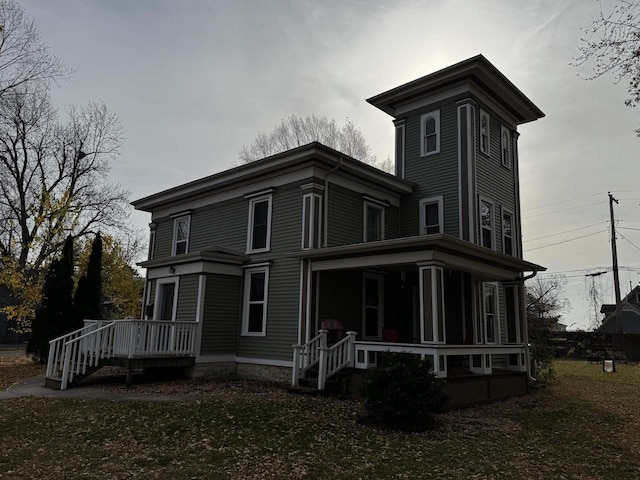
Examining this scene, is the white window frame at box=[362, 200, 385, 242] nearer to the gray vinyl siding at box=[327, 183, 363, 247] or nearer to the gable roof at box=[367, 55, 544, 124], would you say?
the gray vinyl siding at box=[327, 183, 363, 247]

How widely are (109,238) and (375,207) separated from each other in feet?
50.0

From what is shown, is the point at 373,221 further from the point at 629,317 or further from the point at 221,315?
the point at 629,317

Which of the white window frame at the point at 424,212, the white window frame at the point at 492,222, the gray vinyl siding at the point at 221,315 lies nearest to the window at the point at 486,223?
the white window frame at the point at 492,222

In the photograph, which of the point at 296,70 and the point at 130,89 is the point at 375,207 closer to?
the point at 296,70

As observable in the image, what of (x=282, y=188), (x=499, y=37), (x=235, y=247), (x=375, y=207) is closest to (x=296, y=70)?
(x=282, y=188)

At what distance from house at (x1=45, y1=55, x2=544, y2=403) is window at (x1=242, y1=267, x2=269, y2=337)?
45 mm

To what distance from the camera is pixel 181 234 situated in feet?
55.7

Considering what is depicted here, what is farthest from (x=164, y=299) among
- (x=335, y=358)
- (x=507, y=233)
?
(x=507, y=233)

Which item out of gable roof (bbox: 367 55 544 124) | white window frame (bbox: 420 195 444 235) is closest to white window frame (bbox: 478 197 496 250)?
white window frame (bbox: 420 195 444 235)

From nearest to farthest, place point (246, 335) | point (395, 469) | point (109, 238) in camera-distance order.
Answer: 1. point (395, 469)
2. point (246, 335)
3. point (109, 238)

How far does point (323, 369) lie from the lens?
10250 millimetres

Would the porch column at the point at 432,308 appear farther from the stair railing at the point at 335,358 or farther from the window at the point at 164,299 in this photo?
the window at the point at 164,299

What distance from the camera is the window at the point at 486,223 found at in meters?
14.3

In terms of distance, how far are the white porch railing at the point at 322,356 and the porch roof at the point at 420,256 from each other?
1.77 m
